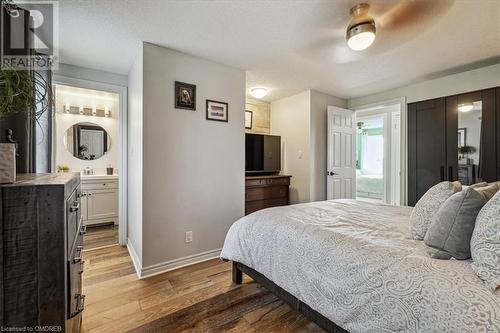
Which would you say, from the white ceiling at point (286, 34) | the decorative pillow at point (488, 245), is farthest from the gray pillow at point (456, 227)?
the white ceiling at point (286, 34)

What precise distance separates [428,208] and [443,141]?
7.64 ft

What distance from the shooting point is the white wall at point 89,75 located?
2781 mm

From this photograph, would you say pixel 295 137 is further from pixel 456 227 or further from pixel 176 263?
pixel 456 227

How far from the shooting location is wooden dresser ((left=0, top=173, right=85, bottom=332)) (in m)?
0.75

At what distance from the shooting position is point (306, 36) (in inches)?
84.6

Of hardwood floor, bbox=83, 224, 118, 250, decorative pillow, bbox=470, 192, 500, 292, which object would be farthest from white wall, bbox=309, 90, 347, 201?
hardwood floor, bbox=83, 224, 118, 250

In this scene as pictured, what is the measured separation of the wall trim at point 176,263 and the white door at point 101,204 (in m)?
2.30

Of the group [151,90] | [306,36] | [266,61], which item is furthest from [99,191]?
[306,36]

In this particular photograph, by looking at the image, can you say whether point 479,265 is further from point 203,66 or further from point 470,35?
point 203,66

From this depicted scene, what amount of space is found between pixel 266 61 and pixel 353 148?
8.44 ft

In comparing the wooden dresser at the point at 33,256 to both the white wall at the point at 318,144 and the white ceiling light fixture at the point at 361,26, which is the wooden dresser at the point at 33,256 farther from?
the white wall at the point at 318,144

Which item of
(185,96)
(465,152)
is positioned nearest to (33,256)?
(185,96)

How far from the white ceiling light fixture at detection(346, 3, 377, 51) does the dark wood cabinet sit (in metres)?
2.08

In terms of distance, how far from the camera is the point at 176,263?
8.18 feet
